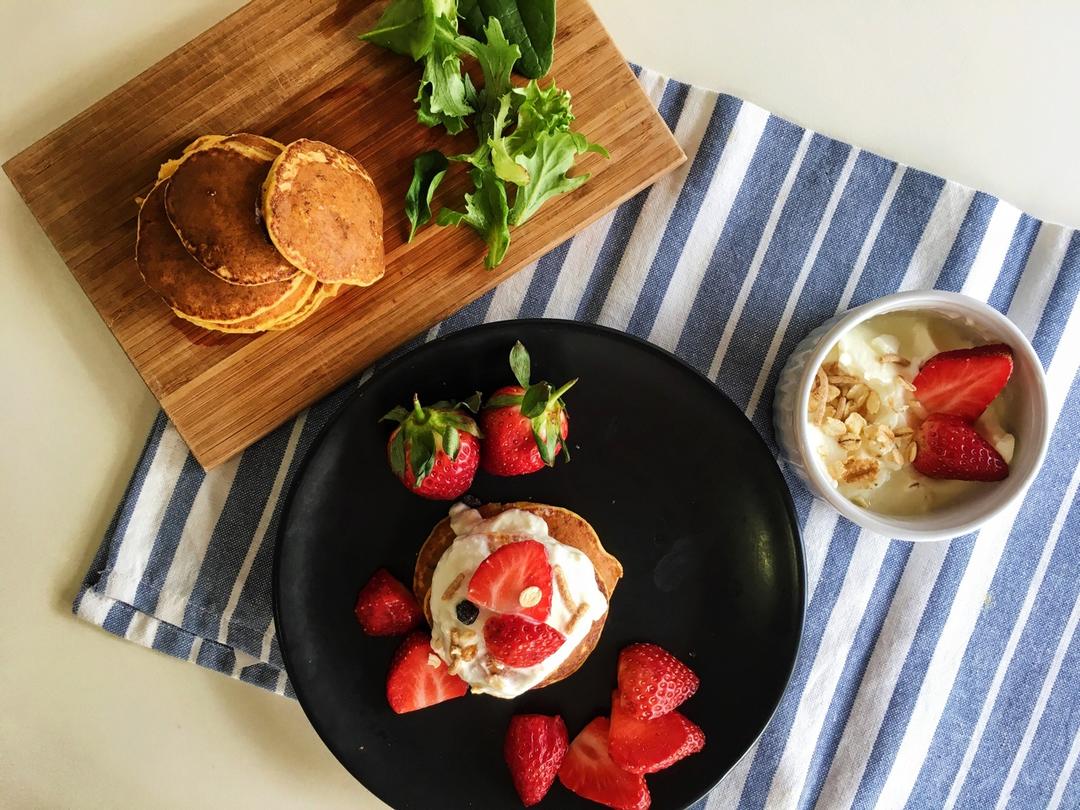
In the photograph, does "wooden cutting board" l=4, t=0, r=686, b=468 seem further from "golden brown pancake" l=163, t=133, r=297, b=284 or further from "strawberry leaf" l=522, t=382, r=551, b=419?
"strawberry leaf" l=522, t=382, r=551, b=419

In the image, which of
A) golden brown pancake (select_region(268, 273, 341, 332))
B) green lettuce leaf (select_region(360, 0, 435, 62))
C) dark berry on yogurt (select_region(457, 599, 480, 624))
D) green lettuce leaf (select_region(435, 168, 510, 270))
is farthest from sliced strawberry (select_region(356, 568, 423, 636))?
green lettuce leaf (select_region(360, 0, 435, 62))

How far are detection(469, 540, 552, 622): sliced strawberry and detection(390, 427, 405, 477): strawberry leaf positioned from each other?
0.21m

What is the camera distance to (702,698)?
1594 millimetres

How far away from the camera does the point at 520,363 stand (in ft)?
4.83

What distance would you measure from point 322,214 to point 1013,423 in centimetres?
126

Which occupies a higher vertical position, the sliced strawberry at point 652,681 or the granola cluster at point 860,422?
the granola cluster at point 860,422

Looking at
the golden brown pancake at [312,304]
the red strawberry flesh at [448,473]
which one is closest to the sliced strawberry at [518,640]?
the red strawberry flesh at [448,473]

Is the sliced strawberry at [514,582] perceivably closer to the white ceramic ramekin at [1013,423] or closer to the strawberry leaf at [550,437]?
the strawberry leaf at [550,437]

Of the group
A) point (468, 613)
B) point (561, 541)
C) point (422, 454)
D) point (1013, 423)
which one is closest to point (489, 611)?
point (468, 613)

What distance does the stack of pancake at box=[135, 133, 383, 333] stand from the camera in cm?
142

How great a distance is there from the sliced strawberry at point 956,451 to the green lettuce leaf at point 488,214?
81 centimetres

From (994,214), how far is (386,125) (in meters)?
1.19

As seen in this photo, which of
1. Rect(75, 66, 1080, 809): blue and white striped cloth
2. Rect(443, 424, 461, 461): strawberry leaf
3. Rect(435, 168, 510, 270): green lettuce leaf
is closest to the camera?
Rect(443, 424, 461, 461): strawberry leaf

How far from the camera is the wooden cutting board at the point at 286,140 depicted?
1578mm
